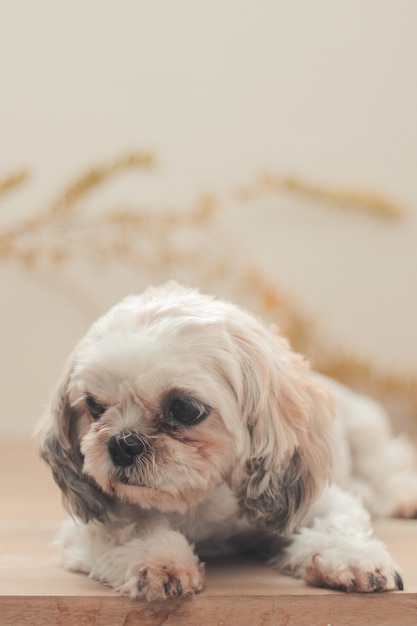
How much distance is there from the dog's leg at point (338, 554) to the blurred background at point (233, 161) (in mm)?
1946

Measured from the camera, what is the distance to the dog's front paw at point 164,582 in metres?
1.61

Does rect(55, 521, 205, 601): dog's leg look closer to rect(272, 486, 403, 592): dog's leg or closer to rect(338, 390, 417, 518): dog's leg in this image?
rect(272, 486, 403, 592): dog's leg

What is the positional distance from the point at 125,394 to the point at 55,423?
257 millimetres

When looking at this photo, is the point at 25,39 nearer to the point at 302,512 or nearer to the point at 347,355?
the point at 347,355

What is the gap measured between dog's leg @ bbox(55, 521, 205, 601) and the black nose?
7.0 inches

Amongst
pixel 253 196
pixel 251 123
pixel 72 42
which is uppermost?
pixel 72 42

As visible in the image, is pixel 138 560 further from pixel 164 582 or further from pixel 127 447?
pixel 127 447

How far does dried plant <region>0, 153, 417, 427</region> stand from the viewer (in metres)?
3.87

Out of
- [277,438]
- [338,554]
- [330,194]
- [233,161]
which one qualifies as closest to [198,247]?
[233,161]

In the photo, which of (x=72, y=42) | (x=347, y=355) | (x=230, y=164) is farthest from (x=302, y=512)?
(x=72, y=42)

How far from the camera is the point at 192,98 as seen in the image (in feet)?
13.0

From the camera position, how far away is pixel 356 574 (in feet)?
5.41

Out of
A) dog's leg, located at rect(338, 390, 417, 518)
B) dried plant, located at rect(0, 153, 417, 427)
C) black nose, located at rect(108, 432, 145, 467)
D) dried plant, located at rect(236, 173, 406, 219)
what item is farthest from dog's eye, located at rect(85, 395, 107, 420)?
dried plant, located at rect(236, 173, 406, 219)

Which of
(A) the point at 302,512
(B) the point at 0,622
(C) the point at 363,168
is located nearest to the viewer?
(B) the point at 0,622
